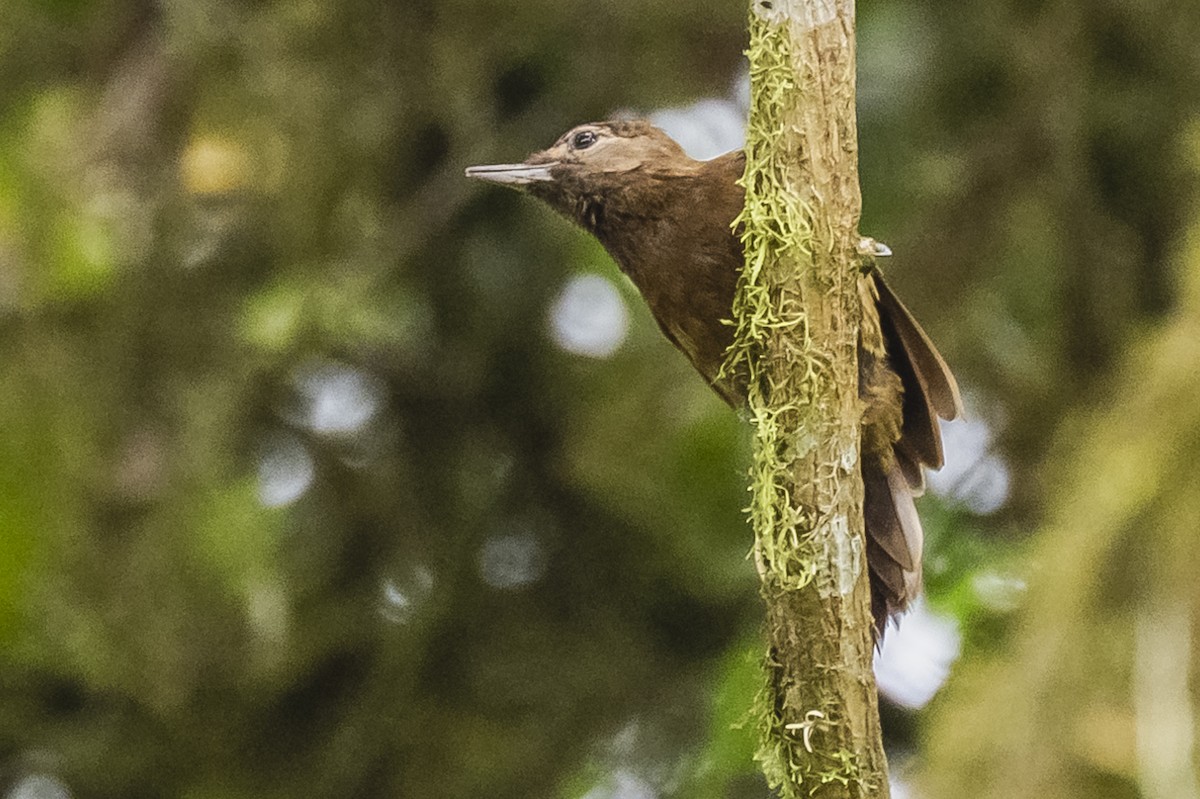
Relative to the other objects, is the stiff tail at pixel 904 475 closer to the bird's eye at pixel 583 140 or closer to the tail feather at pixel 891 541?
the tail feather at pixel 891 541

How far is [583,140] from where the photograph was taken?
3227 millimetres

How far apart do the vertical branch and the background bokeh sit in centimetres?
152

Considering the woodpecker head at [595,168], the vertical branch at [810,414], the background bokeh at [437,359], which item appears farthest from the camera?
the background bokeh at [437,359]

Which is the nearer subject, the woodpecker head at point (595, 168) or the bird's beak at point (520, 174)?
the woodpecker head at point (595, 168)

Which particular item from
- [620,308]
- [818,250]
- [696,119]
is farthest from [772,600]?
[696,119]

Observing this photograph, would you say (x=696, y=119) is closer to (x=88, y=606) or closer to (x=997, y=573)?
(x=997, y=573)

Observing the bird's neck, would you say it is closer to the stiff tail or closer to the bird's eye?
the bird's eye

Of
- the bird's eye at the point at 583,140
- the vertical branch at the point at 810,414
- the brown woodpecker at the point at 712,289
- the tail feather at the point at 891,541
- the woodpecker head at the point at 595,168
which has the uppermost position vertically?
the bird's eye at the point at 583,140

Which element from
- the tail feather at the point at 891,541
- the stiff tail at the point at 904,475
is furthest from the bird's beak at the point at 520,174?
the tail feather at the point at 891,541

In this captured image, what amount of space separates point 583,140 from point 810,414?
47.8 inches

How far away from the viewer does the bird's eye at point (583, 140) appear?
3207 millimetres

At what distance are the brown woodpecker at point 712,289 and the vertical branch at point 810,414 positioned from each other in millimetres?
535

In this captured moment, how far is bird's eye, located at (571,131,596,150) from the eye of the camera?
3207 mm

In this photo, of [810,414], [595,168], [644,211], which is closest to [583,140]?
[595,168]
